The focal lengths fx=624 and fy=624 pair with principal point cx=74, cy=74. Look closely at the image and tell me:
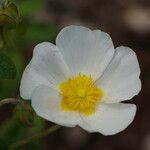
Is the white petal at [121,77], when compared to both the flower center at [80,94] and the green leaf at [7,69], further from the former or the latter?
the green leaf at [7,69]

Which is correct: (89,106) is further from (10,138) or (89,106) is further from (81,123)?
(10,138)

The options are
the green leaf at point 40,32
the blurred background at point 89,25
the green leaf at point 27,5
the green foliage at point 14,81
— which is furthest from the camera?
the green leaf at point 40,32

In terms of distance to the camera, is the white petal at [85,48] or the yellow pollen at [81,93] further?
the yellow pollen at [81,93]

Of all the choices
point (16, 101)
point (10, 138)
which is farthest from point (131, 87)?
point (10, 138)

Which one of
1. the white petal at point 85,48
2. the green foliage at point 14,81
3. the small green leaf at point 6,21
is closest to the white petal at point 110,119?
the white petal at point 85,48

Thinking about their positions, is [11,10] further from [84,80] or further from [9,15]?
[84,80]

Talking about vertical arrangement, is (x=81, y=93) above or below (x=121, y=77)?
below

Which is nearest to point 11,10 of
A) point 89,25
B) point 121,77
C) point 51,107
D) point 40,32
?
point 51,107
